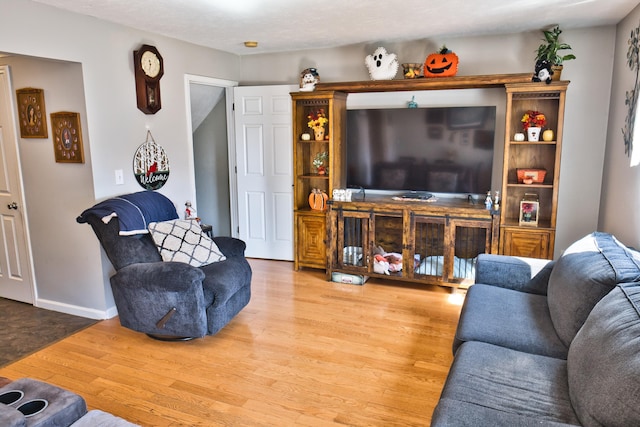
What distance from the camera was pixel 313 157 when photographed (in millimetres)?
4953

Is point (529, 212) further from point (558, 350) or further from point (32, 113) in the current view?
point (32, 113)

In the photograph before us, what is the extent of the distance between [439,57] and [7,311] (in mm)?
4313

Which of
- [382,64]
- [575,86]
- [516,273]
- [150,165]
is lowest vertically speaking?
[516,273]

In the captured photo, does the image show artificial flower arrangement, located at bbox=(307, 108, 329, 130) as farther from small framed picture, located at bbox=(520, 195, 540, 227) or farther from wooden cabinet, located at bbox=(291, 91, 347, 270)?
small framed picture, located at bbox=(520, 195, 540, 227)

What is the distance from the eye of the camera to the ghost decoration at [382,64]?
4.27 metres

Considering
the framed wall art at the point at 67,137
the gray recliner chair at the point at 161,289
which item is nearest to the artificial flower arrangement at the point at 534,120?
the gray recliner chair at the point at 161,289

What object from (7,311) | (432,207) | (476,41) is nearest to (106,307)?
(7,311)

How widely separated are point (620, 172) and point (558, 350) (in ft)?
6.53

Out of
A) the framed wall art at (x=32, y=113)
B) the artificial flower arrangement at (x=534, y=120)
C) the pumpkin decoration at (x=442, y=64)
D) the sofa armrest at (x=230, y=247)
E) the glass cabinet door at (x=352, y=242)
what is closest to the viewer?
the framed wall art at (x=32, y=113)

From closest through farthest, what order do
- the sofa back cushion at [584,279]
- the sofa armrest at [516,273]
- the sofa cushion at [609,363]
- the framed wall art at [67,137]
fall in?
the sofa cushion at [609,363] < the sofa back cushion at [584,279] < the sofa armrest at [516,273] < the framed wall art at [67,137]

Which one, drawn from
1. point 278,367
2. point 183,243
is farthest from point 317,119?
point 278,367

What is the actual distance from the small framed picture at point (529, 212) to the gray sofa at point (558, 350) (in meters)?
1.20

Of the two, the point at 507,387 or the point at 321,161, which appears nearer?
the point at 507,387

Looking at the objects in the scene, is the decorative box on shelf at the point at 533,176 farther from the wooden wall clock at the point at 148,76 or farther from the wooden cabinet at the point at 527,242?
the wooden wall clock at the point at 148,76
